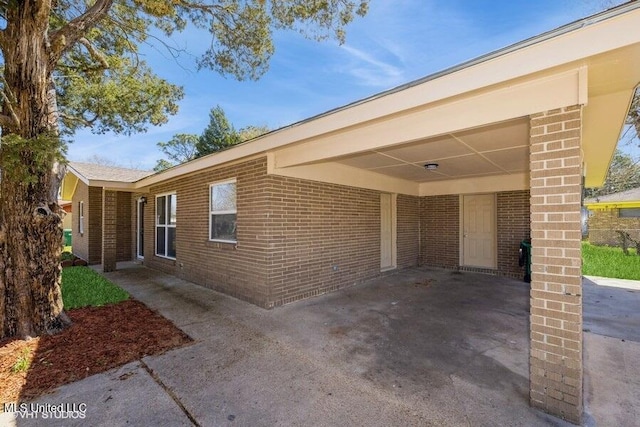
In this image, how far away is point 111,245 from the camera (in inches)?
364

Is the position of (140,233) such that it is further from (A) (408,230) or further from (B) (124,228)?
(A) (408,230)

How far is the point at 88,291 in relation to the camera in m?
6.49

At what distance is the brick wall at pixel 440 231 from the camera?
29.5 ft

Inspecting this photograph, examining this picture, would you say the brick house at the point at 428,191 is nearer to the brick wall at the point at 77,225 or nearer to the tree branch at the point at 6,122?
the brick wall at the point at 77,225

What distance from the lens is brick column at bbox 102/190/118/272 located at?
9102 millimetres

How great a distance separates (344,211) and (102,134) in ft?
30.0

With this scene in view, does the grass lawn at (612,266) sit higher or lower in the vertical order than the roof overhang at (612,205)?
lower

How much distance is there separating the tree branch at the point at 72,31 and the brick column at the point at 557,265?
606 centimetres

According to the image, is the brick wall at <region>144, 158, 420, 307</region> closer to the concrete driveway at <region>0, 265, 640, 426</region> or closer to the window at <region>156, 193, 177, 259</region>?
the window at <region>156, 193, 177, 259</region>

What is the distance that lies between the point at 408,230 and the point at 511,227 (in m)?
2.70

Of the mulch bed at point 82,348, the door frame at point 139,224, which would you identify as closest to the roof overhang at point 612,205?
the mulch bed at point 82,348

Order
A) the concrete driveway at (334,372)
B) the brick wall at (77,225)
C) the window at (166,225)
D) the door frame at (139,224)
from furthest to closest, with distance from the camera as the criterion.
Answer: the brick wall at (77,225), the door frame at (139,224), the window at (166,225), the concrete driveway at (334,372)

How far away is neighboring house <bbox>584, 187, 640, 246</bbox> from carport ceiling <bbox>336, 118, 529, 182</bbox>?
14.0 meters

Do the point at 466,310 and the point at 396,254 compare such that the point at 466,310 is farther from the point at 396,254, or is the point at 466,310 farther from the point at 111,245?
the point at 111,245
